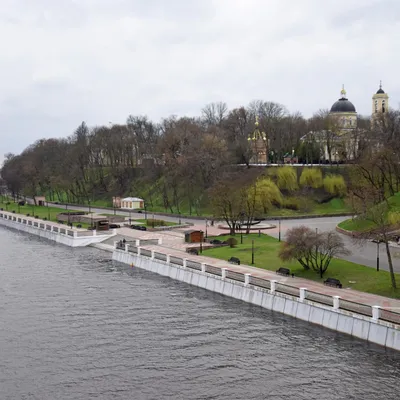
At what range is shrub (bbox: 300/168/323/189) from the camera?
98938 mm

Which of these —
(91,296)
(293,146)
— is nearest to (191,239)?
(91,296)

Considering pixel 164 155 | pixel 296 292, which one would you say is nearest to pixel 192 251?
pixel 296 292

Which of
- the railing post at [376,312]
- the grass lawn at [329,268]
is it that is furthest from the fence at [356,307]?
the grass lawn at [329,268]

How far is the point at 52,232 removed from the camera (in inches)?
3078

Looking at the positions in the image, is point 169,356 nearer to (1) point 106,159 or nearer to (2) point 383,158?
(2) point 383,158

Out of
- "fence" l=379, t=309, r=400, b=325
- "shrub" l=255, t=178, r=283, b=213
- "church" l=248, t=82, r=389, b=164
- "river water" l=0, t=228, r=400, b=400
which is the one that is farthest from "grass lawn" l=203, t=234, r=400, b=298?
"church" l=248, t=82, r=389, b=164

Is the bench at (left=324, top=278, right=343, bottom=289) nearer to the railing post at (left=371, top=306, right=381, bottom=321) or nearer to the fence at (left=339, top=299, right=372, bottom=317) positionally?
the fence at (left=339, top=299, right=372, bottom=317)

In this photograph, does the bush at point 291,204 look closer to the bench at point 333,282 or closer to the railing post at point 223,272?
the railing post at point 223,272

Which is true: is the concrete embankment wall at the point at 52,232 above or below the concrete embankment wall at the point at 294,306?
above

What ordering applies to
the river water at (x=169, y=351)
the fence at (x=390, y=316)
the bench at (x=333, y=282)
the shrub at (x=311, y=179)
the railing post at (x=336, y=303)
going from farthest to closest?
1. the shrub at (x=311, y=179)
2. the bench at (x=333, y=282)
3. the railing post at (x=336, y=303)
4. the fence at (x=390, y=316)
5. the river water at (x=169, y=351)

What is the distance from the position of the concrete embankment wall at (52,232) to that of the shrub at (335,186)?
4126cm

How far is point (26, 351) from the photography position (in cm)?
2978

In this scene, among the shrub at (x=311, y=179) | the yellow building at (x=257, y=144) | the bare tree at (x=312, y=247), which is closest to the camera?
the bare tree at (x=312, y=247)

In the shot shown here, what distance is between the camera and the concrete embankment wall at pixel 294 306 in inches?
1164
